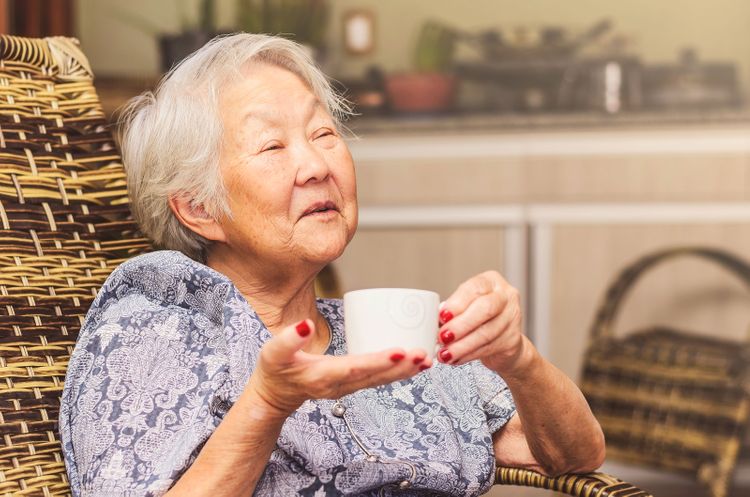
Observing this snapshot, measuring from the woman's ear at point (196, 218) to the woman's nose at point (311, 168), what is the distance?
0.16m

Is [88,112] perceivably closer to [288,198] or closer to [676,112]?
[288,198]

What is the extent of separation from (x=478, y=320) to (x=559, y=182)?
255cm

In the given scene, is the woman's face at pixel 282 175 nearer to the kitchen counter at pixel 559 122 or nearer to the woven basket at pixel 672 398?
the woven basket at pixel 672 398

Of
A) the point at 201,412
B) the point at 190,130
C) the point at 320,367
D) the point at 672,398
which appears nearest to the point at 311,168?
the point at 190,130

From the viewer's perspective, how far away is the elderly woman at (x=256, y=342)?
3.97 ft

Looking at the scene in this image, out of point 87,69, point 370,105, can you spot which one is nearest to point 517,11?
point 370,105

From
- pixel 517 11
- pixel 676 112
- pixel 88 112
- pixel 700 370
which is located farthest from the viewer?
pixel 517 11

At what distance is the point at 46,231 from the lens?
5.13 ft

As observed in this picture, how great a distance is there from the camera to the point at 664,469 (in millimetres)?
3025

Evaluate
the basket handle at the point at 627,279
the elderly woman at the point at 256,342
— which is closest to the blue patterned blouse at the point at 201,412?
the elderly woman at the point at 256,342

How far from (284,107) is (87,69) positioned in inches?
16.6

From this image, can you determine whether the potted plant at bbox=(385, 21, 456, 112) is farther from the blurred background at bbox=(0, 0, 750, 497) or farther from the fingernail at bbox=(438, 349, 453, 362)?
the fingernail at bbox=(438, 349, 453, 362)

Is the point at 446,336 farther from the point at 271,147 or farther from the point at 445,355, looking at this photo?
the point at 271,147

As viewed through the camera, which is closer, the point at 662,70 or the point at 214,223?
the point at 214,223
